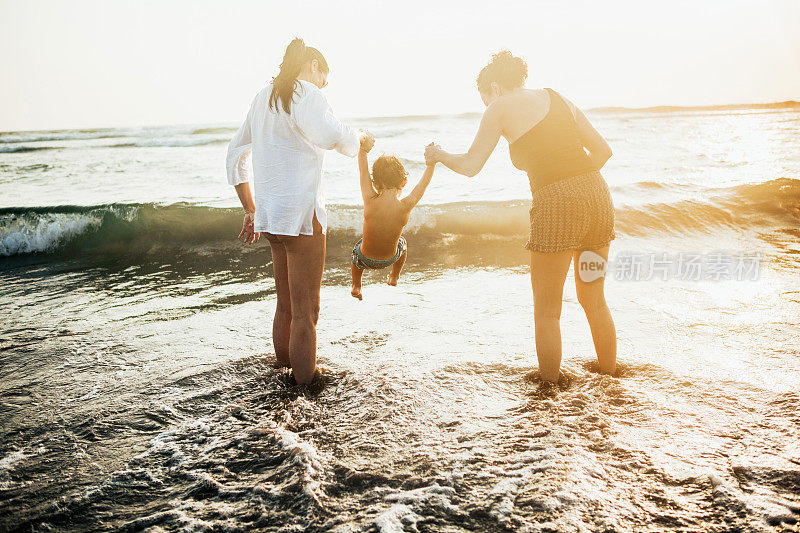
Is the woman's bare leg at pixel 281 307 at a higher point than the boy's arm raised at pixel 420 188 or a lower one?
lower

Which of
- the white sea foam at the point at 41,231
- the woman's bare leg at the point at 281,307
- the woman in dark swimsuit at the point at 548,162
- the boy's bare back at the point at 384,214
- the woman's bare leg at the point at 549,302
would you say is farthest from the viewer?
the white sea foam at the point at 41,231

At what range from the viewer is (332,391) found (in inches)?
148

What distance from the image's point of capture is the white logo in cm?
354

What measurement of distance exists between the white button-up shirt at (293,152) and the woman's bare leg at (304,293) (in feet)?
0.45

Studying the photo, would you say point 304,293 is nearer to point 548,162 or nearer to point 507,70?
point 548,162

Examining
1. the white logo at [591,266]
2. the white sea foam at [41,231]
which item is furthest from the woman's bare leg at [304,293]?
the white sea foam at [41,231]

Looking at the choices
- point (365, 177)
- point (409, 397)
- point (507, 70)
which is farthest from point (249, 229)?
point (507, 70)

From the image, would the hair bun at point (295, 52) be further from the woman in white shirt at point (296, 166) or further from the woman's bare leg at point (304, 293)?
the woman's bare leg at point (304, 293)

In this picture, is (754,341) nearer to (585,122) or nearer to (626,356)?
(626,356)

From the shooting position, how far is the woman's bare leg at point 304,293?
3.56 m

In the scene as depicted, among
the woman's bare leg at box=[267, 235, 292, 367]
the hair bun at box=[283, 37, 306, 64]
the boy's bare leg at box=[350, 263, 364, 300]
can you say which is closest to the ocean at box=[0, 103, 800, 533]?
the woman's bare leg at box=[267, 235, 292, 367]

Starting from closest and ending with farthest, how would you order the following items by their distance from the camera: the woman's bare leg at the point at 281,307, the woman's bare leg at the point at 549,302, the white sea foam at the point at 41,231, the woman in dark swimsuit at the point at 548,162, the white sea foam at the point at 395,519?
the white sea foam at the point at 395,519, the woman in dark swimsuit at the point at 548,162, the woman's bare leg at the point at 549,302, the woman's bare leg at the point at 281,307, the white sea foam at the point at 41,231

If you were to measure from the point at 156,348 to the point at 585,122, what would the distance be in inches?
161

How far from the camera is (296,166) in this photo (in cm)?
337
